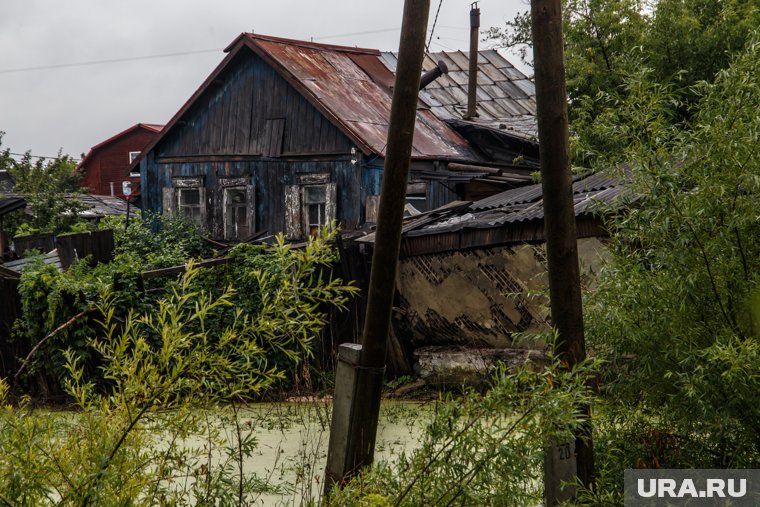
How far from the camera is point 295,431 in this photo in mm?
10406

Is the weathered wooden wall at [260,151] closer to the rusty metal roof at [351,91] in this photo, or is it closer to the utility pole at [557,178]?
the rusty metal roof at [351,91]

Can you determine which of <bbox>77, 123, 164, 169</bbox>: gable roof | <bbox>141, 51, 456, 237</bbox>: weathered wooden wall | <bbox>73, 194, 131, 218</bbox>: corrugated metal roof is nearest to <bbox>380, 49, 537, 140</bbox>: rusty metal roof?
<bbox>141, 51, 456, 237</bbox>: weathered wooden wall

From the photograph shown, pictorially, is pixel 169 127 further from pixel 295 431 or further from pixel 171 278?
pixel 295 431

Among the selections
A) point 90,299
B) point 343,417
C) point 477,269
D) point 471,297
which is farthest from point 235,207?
point 343,417

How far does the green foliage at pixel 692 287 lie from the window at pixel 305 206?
13.5 m

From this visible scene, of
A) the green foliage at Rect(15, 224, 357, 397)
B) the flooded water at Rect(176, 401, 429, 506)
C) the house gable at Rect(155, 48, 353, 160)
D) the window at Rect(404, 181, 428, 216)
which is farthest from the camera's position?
the house gable at Rect(155, 48, 353, 160)

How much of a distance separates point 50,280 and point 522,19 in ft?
61.5

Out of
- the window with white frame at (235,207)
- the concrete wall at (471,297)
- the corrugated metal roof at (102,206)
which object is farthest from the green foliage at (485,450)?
the corrugated metal roof at (102,206)

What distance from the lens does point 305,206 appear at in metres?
19.7

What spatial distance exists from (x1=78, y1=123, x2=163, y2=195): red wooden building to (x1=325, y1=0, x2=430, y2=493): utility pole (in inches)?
1649

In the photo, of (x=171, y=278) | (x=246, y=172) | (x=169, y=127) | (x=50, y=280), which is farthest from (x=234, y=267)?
(x=169, y=127)

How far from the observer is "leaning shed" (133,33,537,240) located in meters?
18.9

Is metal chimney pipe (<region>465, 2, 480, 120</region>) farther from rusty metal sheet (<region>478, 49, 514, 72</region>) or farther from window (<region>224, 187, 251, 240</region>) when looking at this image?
window (<region>224, 187, 251, 240</region>)

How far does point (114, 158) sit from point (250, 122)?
28778mm
